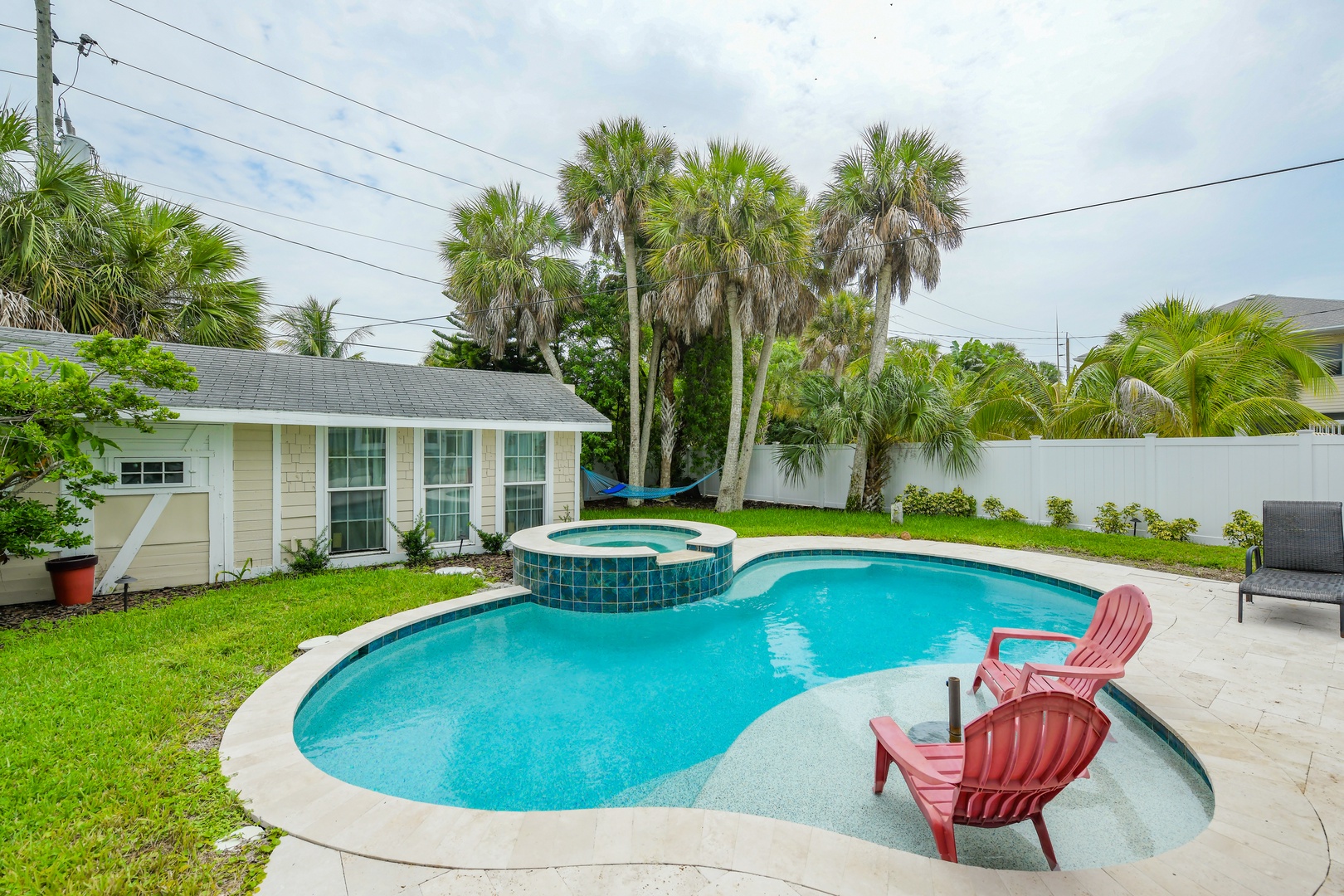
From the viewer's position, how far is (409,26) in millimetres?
10023

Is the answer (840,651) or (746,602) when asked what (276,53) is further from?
(840,651)

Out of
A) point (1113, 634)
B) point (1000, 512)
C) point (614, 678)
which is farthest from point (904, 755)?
point (1000, 512)

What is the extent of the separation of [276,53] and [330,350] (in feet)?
38.3

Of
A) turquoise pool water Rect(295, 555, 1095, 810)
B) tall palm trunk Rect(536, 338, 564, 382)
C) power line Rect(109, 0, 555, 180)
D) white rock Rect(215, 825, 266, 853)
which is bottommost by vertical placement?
turquoise pool water Rect(295, 555, 1095, 810)

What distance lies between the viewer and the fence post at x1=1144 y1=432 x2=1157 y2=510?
9000mm

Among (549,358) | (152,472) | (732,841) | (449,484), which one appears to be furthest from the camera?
(549,358)

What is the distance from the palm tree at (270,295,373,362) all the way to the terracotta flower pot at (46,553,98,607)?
50.3ft

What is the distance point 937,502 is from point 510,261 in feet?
35.4

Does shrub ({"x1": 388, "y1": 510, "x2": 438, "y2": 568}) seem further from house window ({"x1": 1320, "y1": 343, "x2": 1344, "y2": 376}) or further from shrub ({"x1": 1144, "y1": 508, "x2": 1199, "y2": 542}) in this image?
house window ({"x1": 1320, "y1": 343, "x2": 1344, "y2": 376})

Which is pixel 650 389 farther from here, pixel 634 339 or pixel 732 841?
pixel 732 841

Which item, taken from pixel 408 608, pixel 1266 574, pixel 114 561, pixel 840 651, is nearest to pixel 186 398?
pixel 114 561

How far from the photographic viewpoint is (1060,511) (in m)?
10.1

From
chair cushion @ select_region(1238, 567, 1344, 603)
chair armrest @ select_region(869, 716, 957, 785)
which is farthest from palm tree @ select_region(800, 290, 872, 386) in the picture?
chair armrest @ select_region(869, 716, 957, 785)

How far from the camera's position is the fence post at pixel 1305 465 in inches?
299
